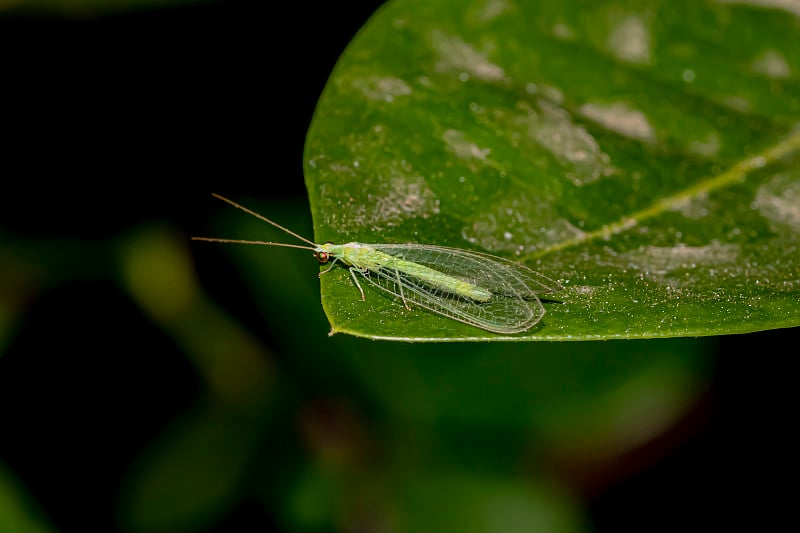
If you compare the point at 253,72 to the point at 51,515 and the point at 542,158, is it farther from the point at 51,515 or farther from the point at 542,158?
the point at 51,515

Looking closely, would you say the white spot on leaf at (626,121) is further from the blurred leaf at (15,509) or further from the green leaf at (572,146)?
the blurred leaf at (15,509)

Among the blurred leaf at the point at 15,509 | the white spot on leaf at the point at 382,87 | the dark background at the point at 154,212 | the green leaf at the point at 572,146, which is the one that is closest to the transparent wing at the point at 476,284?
the green leaf at the point at 572,146

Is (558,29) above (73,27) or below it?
→ above

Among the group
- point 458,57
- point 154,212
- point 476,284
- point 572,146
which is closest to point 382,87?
point 458,57

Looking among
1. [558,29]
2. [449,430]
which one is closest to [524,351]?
[449,430]

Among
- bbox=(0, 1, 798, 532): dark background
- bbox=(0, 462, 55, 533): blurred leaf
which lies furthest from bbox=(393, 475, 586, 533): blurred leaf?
bbox=(0, 462, 55, 533): blurred leaf

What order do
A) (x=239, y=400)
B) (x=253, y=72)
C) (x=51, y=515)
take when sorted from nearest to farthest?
(x=253, y=72) → (x=51, y=515) → (x=239, y=400)
